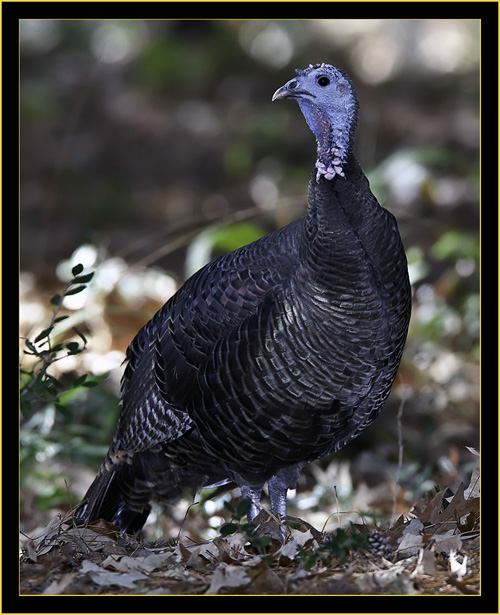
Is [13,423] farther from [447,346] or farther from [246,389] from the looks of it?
[447,346]

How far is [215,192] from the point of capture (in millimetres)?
12227

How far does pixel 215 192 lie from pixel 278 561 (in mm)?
8975

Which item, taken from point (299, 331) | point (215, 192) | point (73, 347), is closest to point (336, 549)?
point (299, 331)

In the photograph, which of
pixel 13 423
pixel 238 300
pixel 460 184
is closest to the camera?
pixel 13 423

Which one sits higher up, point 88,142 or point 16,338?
point 88,142

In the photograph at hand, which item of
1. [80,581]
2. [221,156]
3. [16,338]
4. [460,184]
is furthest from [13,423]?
[221,156]

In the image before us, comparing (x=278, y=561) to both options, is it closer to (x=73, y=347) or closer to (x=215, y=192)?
(x=73, y=347)

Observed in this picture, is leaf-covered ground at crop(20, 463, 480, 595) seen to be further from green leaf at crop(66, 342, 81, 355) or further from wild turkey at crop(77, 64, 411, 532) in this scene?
green leaf at crop(66, 342, 81, 355)

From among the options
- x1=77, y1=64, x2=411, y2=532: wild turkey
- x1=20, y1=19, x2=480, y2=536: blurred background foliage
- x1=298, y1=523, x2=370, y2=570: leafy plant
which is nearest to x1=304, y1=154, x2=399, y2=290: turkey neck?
x1=77, y1=64, x2=411, y2=532: wild turkey

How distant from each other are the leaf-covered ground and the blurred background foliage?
0.90 meters

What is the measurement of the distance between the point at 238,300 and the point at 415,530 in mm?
1410

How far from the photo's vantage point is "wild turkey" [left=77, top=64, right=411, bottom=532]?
4000mm

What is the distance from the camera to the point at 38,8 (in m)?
3.93

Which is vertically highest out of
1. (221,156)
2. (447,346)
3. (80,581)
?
(221,156)
